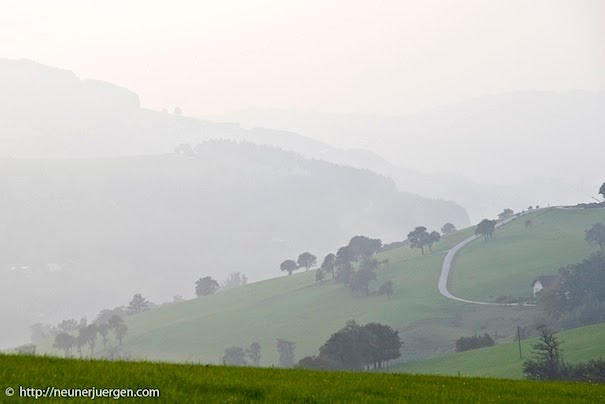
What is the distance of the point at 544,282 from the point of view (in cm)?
18775

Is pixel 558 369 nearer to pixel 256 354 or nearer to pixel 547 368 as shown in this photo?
pixel 547 368

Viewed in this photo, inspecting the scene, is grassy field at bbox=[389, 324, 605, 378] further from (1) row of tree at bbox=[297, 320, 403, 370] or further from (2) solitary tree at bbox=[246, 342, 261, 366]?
(2) solitary tree at bbox=[246, 342, 261, 366]

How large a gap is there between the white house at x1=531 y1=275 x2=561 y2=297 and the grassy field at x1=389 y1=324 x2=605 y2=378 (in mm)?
54442

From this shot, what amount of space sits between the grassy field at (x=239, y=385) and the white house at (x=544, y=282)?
579 feet

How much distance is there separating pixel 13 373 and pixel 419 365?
12559 cm

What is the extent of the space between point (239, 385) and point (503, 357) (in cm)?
11631

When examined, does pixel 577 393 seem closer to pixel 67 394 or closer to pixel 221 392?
pixel 221 392

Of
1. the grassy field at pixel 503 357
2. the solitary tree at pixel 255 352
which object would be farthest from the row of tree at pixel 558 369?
the solitary tree at pixel 255 352

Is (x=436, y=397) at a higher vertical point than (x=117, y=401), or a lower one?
lower

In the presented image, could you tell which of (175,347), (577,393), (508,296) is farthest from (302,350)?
(577,393)

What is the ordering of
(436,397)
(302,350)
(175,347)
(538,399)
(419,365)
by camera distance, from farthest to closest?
(175,347)
(302,350)
(419,365)
(538,399)
(436,397)

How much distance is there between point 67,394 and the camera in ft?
44.3

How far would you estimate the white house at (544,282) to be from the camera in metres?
184

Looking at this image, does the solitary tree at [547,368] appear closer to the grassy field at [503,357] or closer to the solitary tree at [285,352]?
the grassy field at [503,357]
